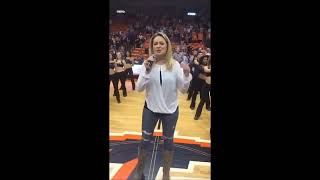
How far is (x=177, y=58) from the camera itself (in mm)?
2668

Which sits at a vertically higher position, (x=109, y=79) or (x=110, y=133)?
(x=109, y=79)

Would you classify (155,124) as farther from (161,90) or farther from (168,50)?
(168,50)

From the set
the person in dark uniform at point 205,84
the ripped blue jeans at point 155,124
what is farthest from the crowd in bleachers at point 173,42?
the ripped blue jeans at point 155,124

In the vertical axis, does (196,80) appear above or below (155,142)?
above

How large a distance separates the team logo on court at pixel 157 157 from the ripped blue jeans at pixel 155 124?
0.03 m

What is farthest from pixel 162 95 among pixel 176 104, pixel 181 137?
pixel 181 137

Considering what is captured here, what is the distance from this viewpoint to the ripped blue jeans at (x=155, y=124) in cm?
271

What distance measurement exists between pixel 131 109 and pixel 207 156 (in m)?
0.57

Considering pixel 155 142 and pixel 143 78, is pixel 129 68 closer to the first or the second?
pixel 143 78

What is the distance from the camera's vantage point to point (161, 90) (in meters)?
2.67

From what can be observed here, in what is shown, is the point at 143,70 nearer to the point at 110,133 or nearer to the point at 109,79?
the point at 109,79

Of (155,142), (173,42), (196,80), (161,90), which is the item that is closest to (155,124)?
(155,142)

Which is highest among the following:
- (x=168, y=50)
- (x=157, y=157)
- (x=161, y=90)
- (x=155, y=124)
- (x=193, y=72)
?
(x=168, y=50)

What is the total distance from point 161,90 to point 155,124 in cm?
23
